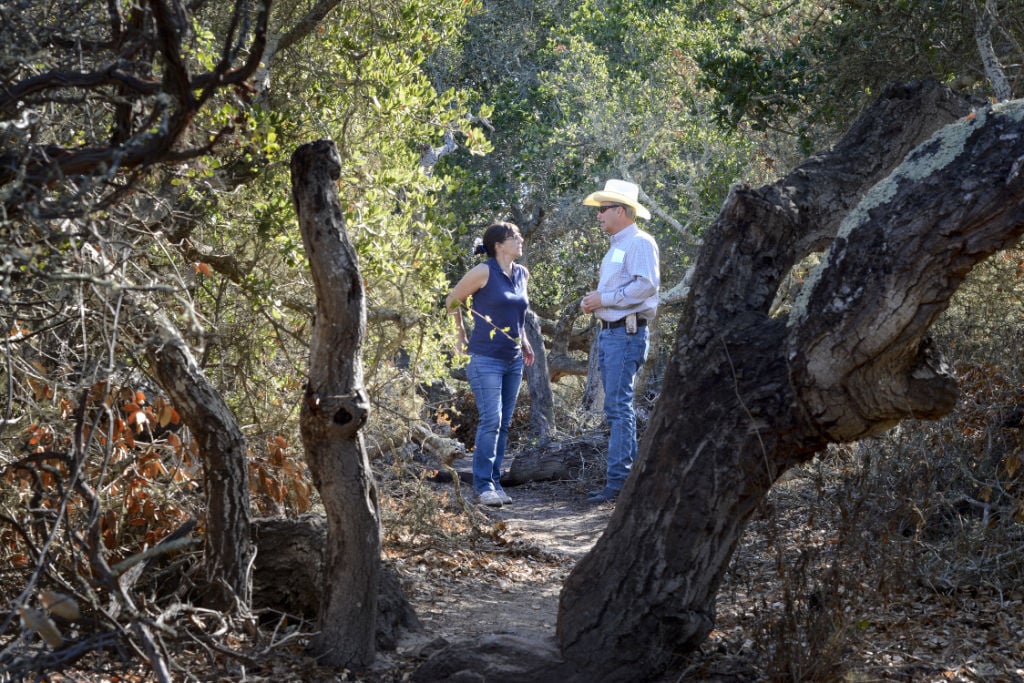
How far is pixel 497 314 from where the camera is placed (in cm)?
790

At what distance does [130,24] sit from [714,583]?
301cm

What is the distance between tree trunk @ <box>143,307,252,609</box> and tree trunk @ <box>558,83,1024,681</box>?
4.69ft

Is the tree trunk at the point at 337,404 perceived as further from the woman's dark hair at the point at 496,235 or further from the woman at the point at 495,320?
the woman's dark hair at the point at 496,235

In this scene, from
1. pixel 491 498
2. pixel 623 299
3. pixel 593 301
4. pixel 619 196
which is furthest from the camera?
pixel 491 498

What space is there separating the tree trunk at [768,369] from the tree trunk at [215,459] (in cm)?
143

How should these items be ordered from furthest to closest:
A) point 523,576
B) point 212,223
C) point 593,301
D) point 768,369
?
point 593,301 < point 523,576 < point 212,223 < point 768,369

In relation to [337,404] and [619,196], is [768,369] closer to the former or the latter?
[337,404]

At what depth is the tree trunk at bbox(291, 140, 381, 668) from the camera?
13.3 feet

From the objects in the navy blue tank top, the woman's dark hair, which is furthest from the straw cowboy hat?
the navy blue tank top

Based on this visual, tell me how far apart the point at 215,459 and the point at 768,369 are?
235cm

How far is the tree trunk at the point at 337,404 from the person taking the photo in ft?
13.3

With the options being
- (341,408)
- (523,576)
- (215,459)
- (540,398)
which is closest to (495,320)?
(523,576)

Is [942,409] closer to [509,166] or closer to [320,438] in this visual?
[320,438]

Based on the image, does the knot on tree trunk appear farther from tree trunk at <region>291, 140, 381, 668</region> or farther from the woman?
the woman
